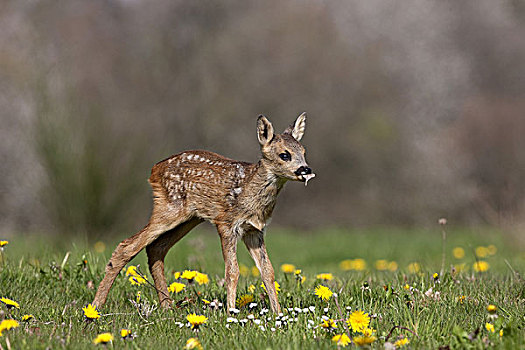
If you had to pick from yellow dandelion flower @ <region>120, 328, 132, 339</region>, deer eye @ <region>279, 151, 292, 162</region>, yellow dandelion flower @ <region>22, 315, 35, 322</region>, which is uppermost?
deer eye @ <region>279, 151, 292, 162</region>

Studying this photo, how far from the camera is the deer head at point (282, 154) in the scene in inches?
200

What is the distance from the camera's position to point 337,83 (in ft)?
76.5

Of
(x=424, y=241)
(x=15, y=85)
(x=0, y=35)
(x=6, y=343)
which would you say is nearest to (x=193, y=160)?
(x=6, y=343)

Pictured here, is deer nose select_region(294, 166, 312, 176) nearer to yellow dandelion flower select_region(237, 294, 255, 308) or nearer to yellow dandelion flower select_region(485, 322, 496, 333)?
yellow dandelion flower select_region(237, 294, 255, 308)

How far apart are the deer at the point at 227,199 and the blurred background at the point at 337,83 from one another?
44.6ft

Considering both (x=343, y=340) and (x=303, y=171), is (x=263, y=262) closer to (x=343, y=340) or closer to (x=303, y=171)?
(x=303, y=171)

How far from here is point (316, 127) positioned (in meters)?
22.5

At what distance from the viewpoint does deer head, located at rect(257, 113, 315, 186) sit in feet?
16.7

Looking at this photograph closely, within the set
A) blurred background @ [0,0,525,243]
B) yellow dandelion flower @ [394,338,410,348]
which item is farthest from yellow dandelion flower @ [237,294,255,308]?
blurred background @ [0,0,525,243]

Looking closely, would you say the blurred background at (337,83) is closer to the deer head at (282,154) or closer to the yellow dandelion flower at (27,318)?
the deer head at (282,154)

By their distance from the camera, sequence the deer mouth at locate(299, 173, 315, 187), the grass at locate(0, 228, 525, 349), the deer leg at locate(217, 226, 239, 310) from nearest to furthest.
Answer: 1. the grass at locate(0, 228, 525, 349)
2. the deer mouth at locate(299, 173, 315, 187)
3. the deer leg at locate(217, 226, 239, 310)

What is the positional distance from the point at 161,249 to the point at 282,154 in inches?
63.3

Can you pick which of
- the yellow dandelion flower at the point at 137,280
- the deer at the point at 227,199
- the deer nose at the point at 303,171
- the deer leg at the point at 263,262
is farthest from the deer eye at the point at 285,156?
the yellow dandelion flower at the point at 137,280

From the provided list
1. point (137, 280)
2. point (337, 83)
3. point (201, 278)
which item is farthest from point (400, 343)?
point (337, 83)
